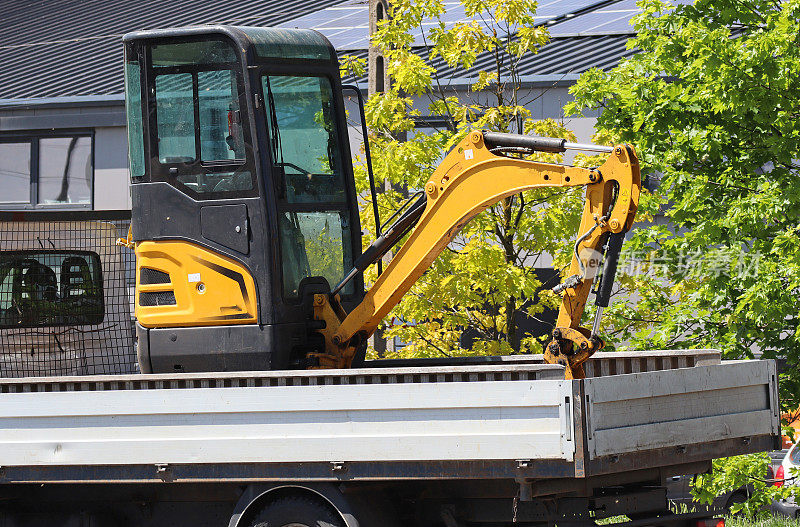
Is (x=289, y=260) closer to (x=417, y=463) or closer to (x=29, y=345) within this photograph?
(x=417, y=463)

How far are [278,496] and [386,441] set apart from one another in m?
0.99

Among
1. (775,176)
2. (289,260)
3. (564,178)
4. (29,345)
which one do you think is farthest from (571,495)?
(29,345)

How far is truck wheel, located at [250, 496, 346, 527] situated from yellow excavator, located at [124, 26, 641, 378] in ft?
4.56

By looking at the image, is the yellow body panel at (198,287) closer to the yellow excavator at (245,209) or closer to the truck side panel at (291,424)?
the yellow excavator at (245,209)

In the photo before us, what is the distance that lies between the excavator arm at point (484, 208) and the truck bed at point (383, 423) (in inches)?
25.9

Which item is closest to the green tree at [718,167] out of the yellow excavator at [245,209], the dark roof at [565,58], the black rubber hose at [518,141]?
the yellow excavator at [245,209]

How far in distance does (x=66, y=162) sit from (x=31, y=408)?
14.0 meters

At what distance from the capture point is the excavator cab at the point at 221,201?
8.66 metres

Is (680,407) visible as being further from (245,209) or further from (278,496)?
(245,209)

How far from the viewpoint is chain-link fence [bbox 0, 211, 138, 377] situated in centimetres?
1076

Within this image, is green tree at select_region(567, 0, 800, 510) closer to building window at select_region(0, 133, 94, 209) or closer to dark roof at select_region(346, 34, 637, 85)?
dark roof at select_region(346, 34, 637, 85)

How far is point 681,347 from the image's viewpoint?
10578 mm

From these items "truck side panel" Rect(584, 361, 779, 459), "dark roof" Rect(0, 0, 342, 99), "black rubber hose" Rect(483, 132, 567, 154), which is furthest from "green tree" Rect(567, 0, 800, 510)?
"dark roof" Rect(0, 0, 342, 99)

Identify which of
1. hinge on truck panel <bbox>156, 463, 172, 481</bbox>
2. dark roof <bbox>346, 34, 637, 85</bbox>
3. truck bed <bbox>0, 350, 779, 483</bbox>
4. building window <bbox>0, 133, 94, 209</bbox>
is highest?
dark roof <bbox>346, 34, 637, 85</bbox>
